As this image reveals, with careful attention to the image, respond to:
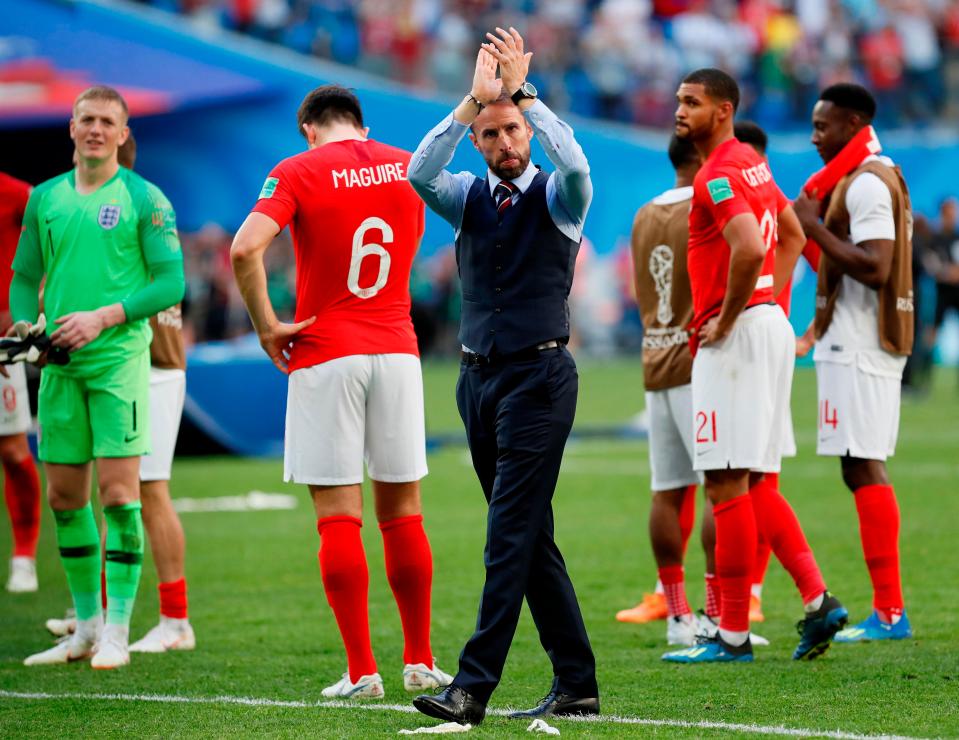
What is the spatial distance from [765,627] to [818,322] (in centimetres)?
153

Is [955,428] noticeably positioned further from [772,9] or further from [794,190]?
[772,9]

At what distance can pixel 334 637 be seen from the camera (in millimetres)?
7613

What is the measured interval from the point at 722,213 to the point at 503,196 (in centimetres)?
130

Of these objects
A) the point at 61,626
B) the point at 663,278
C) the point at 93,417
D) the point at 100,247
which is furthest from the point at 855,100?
the point at 61,626

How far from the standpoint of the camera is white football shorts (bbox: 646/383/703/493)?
764 cm

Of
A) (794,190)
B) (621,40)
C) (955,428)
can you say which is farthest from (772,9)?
(955,428)

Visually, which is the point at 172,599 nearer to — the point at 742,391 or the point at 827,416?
the point at 742,391

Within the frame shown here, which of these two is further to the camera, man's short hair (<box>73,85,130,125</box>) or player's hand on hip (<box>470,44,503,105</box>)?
man's short hair (<box>73,85,130,125</box>)

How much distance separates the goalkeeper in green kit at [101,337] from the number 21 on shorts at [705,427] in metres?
2.38

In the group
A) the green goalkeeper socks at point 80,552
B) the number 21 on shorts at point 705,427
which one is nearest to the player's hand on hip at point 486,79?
the number 21 on shorts at point 705,427

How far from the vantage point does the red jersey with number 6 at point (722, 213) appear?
6.50 metres

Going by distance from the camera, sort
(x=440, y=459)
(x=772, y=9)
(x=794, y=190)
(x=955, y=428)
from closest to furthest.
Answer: (x=440, y=459) → (x=955, y=428) → (x=794, y=190) → (x=772, y=9)

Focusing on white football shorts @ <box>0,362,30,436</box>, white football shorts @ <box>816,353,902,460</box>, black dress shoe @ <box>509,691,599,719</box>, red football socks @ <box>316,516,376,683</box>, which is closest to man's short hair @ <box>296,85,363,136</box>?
red football socks @ <box>316,516,376,683</box>

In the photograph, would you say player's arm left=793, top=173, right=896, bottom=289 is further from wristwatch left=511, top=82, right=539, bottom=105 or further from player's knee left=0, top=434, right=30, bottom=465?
player's knee left=0, top=434, right=30, bottom=465
